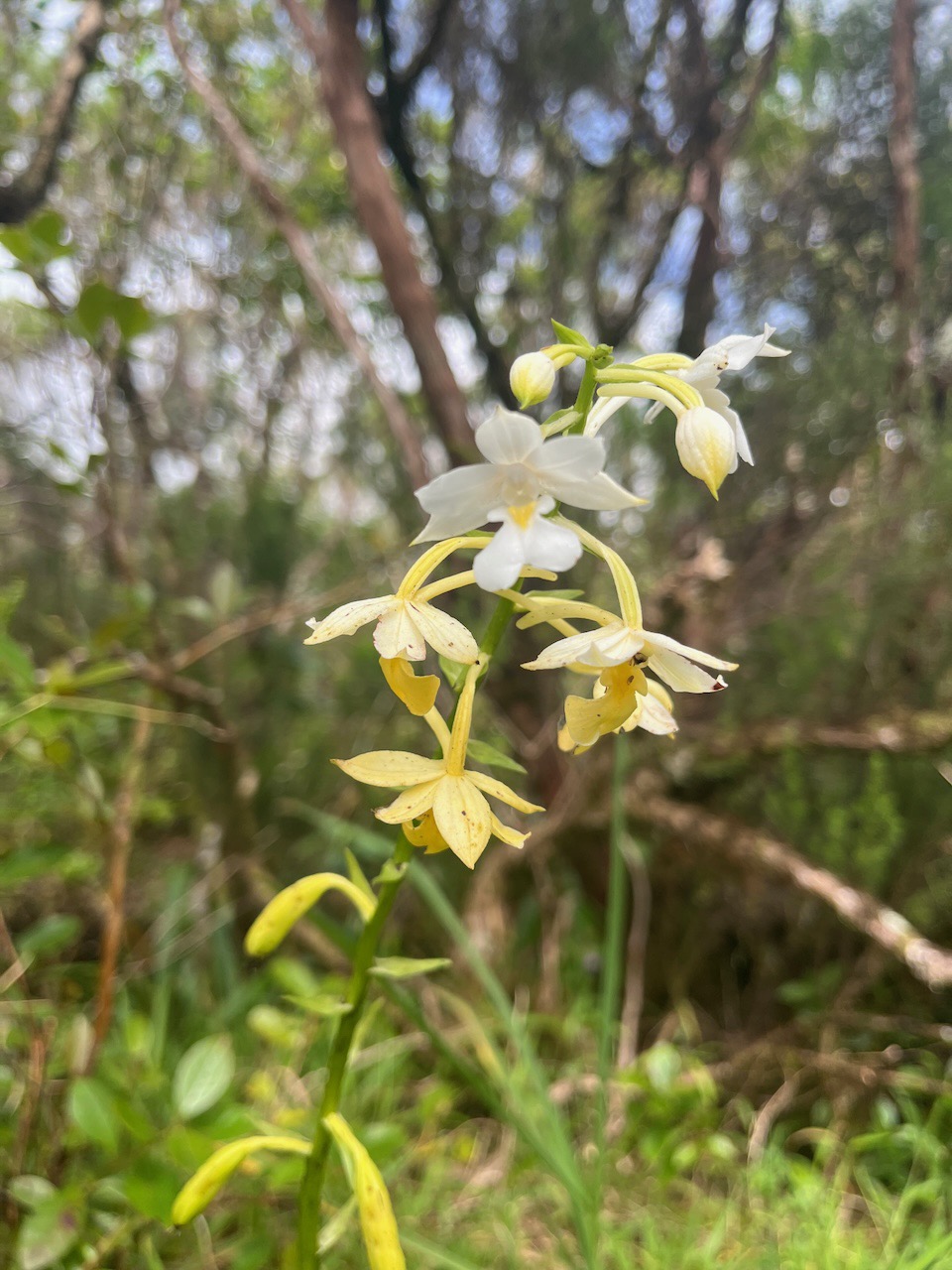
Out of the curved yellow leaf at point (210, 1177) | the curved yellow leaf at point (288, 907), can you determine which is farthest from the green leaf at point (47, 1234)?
the curved yellow leaf at point (288, 907)

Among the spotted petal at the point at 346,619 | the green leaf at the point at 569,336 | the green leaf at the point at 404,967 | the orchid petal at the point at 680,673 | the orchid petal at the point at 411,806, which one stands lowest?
the green leaf at the point at 404,967

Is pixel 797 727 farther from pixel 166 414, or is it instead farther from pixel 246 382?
pixel 246 382

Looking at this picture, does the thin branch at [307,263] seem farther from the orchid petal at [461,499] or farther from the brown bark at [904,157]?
the brown bark at [904,157]

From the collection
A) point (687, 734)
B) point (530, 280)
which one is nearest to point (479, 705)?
point (687, 734)

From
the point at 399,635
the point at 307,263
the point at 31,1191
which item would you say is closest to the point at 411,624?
the point at 399,635

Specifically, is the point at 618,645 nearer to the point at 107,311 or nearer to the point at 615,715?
the point at 615,715

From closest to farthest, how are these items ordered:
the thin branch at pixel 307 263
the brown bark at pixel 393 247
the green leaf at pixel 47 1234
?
Result: 1. the green leaf at pixel 47 1234
2. the thin branch at pixel 307 263
3. the brown bark at pixel 393 247

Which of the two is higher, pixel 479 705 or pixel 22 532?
pixel 22 532
